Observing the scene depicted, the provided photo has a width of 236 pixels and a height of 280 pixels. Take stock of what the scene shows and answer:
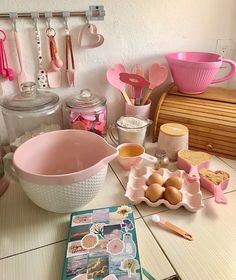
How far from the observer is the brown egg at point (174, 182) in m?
0.59

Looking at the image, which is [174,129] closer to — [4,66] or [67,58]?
[67,58]

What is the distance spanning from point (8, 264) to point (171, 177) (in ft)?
1.27

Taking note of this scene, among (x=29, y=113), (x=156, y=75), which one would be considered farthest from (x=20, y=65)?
(x=156, y=75)

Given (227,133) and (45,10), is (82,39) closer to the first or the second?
(45,10)

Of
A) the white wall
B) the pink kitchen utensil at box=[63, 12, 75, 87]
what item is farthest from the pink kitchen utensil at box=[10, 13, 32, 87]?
the pink kitchen utensil at box=[63, 12, 75, 87]

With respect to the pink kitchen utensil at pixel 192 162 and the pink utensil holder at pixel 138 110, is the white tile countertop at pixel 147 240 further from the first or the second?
the pink utensil holder at pixel 138 110

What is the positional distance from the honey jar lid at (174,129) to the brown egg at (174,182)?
0.16m

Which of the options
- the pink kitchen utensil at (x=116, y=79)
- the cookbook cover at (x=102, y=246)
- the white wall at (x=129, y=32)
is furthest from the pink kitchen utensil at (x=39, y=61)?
the cookbook cover at (x=102, y=246)

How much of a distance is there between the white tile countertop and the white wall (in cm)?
38

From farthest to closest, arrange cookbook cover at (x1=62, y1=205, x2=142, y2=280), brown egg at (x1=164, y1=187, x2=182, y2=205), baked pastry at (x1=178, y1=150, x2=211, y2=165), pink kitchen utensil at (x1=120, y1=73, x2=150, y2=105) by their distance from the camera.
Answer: pink kitchen utensil at (x1=120, y1=73, x2=150, y2=105)
baked pastry at (x1=178, y1=150, x2=211, y2=165)
brown egg at (x1=164, y1=187, x2=182, y2=205)
cookbook cover at (x1=62, y1=205, x2=142, y2=280)

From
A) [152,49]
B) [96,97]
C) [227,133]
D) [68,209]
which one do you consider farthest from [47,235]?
[152,49]

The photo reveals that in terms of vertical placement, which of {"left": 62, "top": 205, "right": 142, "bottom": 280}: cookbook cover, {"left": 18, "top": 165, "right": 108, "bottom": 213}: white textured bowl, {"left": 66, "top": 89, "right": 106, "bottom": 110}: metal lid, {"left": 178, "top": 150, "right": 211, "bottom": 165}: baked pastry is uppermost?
{"left": 66, "top": 89, "right": 106, "bottom": 110}: metal lid

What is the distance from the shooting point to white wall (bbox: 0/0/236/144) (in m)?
0.73

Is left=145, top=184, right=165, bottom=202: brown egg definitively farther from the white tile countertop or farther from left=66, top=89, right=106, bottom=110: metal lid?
left=66, top=89, right=106, bottom=110: metal lid
